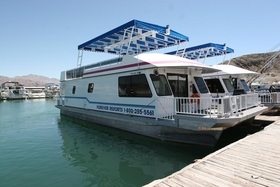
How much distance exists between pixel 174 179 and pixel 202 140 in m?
3.84

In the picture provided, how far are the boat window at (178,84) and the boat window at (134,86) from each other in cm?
117

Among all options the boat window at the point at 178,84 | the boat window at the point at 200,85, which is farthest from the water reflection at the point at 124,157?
the boat window at the point at 200,85

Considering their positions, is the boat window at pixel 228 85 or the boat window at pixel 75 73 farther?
the boat window at pixel 75 73

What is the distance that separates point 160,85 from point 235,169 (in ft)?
14.9

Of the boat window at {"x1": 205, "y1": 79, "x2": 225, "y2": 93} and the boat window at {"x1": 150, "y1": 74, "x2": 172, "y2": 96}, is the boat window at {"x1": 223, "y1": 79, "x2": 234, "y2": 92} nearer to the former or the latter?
the boat window at {"x1": 205, "y1": 79, "x2": 225, "y2": 93}

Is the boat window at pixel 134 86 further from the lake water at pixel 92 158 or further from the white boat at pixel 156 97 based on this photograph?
the lake water at pixel 92 158

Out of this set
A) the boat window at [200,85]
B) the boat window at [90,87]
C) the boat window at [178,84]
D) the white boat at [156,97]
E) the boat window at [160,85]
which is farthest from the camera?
the boat window at [90,87]

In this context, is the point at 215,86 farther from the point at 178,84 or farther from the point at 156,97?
the point at 156,97

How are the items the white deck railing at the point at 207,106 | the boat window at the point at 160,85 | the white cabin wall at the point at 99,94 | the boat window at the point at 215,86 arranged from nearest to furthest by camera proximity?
the white deck railing at the point at 207,106
the boat window at the point at 160,85
the white cabin wall at the point at 99,94
the boat window at the point at 215,86

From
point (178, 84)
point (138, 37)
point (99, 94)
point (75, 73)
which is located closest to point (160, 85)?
point (178, 84)

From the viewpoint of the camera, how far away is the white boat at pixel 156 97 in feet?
22.9

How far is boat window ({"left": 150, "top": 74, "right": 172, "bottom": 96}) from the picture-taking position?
8055 millimetres

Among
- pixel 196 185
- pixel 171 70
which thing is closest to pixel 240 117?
pixel 171 70

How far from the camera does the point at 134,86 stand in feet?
29.2
